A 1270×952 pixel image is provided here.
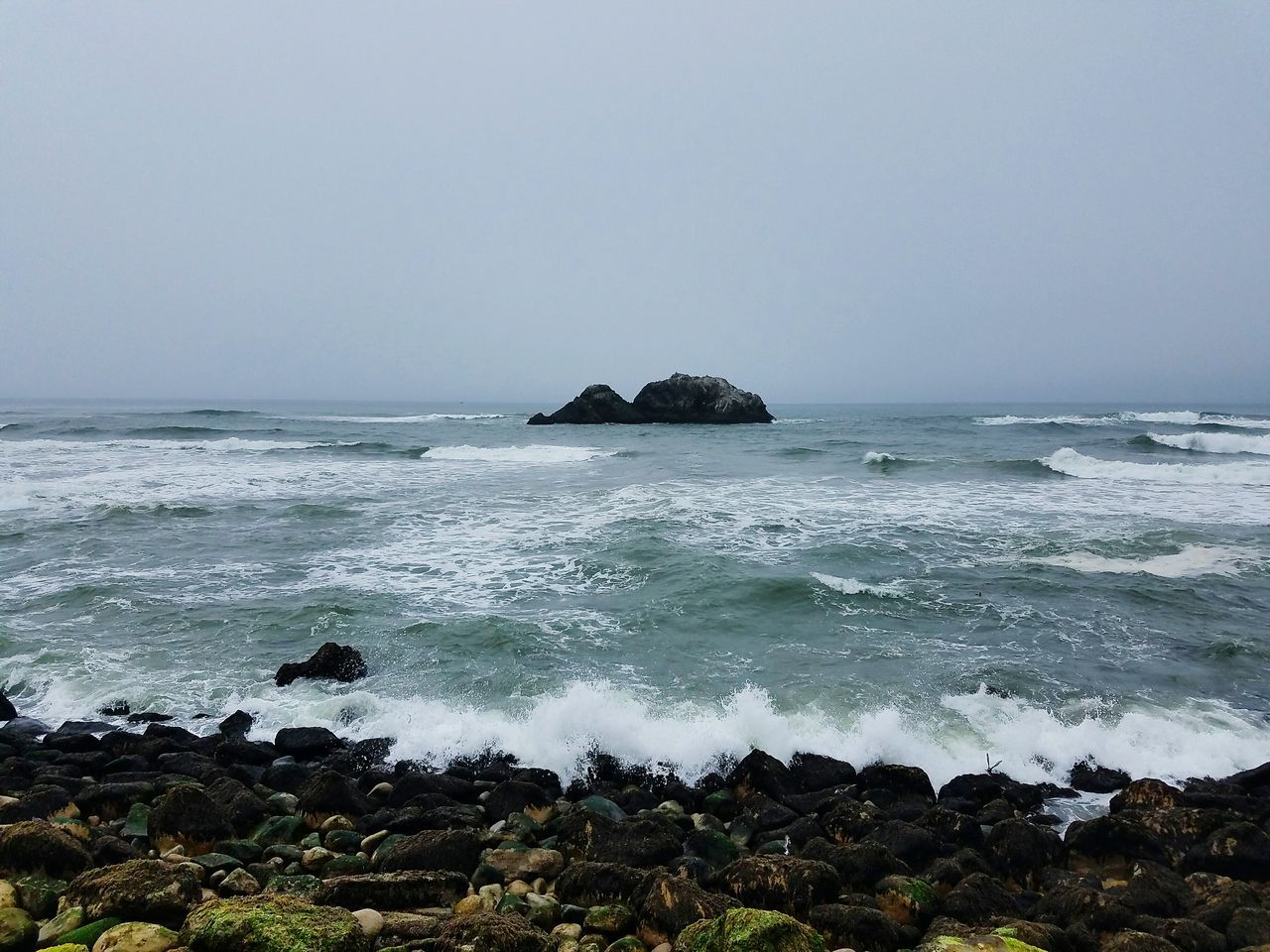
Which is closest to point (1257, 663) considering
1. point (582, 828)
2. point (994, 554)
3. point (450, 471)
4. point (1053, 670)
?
point (1053, 670)

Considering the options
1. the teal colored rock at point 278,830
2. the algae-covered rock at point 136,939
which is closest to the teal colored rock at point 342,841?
the teal colored rock at point 278,830

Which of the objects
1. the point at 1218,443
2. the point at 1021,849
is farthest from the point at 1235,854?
the point at 1218,443

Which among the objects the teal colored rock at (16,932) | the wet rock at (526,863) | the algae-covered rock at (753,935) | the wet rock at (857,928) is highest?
the algae-covered rock at (753,935)

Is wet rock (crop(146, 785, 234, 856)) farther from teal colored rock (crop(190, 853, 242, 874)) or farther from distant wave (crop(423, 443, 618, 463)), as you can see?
distant wave (crop(423, 443, 618, 463))

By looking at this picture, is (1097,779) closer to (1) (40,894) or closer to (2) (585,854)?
(2) (585,854)

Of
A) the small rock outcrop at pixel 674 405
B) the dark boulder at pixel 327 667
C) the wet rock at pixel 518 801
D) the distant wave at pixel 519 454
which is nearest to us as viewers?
the wet rock at pixel 518 801

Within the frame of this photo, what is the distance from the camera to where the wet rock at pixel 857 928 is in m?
3.47

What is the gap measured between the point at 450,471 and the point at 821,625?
19.6 m

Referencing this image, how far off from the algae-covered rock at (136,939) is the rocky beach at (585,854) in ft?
0.04

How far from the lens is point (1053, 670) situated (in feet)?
25.1

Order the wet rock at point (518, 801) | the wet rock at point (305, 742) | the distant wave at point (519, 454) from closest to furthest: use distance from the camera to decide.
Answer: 1. the wet rock at point (518, 801)
2. the wet rock at point (305, 742)
3. the distant wave at point (519, 454)

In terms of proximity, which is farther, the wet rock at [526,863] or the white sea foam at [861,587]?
the white sea foam at [861,587]

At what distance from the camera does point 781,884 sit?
3.93 meters

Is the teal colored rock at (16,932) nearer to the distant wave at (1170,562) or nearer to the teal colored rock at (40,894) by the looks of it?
the teal colored rock at (40,894)
